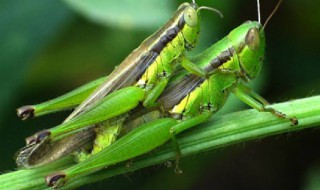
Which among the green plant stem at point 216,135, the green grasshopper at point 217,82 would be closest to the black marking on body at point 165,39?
the green grasshopper at point 217,82

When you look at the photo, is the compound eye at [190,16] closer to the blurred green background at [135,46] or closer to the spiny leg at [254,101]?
the spiny leg at [254,101]

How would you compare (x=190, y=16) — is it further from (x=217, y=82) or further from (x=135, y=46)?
(x=135, y=46)

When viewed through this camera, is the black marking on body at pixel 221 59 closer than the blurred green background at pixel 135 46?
Yes

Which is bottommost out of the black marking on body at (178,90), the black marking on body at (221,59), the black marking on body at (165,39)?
the black marking on body at (178,90)

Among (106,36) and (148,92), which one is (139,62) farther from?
(106,36)

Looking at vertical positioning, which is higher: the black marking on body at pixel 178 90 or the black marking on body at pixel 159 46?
the black marking on body at pixel 159 46

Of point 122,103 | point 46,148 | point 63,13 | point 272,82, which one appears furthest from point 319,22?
point 46,148
